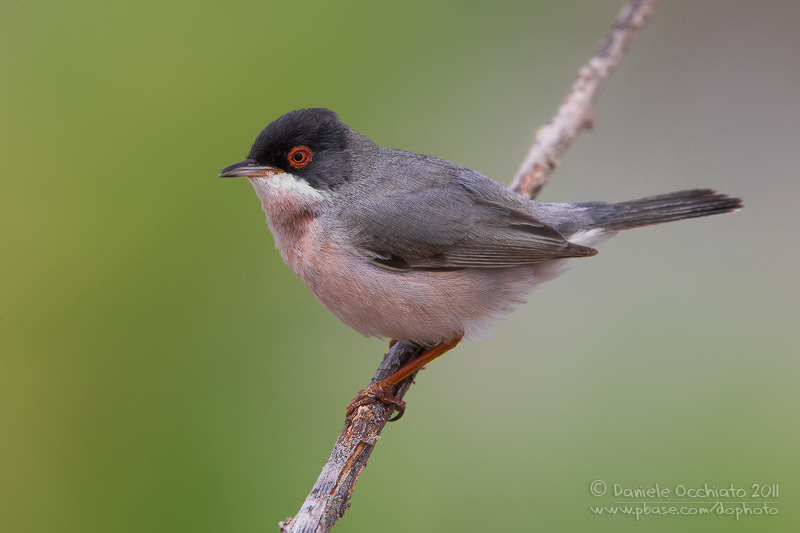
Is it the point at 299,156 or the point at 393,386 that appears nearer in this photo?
the point at 299,156

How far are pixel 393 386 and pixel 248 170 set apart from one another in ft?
4.33

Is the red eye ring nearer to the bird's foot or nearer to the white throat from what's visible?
the white throat

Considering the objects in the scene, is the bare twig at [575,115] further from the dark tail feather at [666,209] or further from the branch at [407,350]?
the dark tail feather at [666,209]

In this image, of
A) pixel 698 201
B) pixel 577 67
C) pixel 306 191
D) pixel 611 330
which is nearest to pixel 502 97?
pixel 577 67

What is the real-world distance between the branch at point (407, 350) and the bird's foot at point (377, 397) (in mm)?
30

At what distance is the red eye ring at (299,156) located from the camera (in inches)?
151

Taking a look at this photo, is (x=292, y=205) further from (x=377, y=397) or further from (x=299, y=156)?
(x=377, y=397)

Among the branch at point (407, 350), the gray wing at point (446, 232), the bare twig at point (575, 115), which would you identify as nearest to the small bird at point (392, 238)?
the gray wing at point (446, 232)

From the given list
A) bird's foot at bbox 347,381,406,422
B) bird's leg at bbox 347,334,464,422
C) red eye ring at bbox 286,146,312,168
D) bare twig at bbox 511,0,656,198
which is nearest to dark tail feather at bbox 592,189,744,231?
bare twig at bbox 511,0,656,198

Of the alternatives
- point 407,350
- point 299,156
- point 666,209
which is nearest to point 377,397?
point 407,350

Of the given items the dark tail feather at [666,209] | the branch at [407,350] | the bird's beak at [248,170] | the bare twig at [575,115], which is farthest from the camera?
the bare twig at [575,115]

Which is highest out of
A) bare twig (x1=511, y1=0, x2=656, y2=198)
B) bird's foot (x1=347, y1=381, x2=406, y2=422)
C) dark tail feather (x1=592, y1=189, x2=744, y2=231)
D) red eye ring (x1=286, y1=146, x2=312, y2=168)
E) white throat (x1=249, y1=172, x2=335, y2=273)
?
bare twig (x1=511, y1=0, x2=656, y2=198)

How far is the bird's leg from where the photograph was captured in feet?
12.4

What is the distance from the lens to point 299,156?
3865 millimetres
